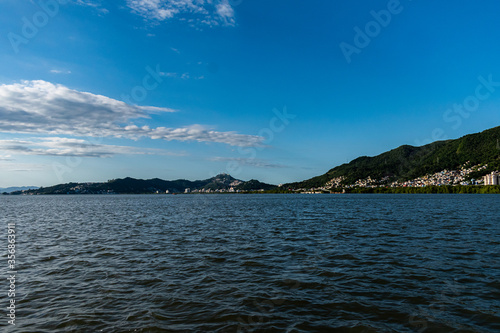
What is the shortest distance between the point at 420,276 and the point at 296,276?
7.09 meters

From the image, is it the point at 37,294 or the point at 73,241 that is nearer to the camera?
the point at 37,294

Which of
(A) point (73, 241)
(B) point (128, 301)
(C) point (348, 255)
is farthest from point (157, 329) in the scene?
(A) point (73, 241)

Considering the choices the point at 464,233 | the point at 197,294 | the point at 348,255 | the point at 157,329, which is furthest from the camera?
the point at 464,233

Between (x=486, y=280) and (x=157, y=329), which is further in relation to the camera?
(x=486, y=280)

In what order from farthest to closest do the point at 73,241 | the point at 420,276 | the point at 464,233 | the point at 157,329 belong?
the point at 464,233 < the point at 73,241 < the point at 420,276 < the point at 157,329

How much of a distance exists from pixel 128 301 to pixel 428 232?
33089 millimetres

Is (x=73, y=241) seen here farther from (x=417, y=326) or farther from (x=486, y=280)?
(x=486, y=280)

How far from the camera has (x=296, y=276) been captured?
1666 cm

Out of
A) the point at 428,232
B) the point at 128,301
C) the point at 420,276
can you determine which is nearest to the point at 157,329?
the point at 128,301

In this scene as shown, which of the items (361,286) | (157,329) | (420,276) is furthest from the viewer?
(420,276)

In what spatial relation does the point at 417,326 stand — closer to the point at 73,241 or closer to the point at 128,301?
the point at 128,301

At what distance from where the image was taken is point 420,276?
16.2m

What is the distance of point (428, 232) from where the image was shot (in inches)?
1292

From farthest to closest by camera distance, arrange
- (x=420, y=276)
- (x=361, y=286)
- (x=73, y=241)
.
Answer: (x=73, y=241) → (x=420, y=276) → (x=361, y=286)
